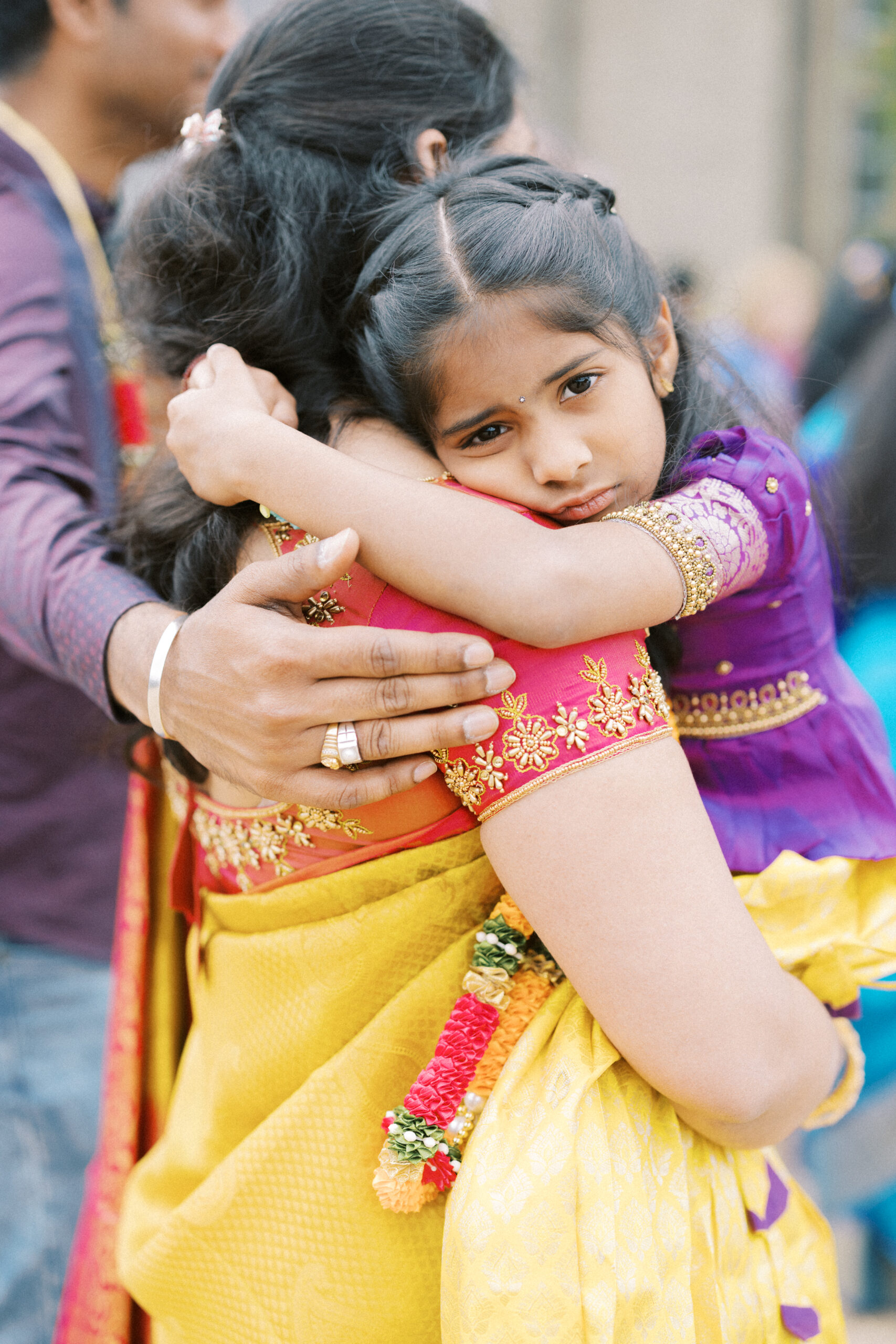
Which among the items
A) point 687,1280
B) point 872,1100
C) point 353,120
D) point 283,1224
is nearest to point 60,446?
Answer: point 353,120

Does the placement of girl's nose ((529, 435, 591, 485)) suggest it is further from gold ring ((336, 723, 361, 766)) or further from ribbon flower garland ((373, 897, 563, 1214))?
ribbon flower garland ((373, 897, 563, 1214))

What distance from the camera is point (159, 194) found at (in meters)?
1.39

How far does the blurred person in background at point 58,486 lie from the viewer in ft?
5.79

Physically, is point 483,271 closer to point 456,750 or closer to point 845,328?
point 456,750

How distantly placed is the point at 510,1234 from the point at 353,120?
1310 millimetres

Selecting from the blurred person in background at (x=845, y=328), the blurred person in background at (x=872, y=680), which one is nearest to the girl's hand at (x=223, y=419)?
the blurred person in background at (x=872, y=680)

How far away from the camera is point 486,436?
112cm

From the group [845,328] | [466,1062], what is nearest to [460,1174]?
[466,1062]

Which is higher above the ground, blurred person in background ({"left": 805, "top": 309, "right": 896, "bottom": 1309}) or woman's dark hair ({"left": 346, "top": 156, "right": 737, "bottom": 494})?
woman's dark hair ({"left": 346, "top": 156, "right": 737, "bottom": 494})

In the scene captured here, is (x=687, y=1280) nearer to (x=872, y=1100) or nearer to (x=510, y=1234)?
(x=510, y=1234)

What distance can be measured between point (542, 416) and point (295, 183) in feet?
1.62

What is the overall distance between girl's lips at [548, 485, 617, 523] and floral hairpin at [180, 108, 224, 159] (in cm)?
69

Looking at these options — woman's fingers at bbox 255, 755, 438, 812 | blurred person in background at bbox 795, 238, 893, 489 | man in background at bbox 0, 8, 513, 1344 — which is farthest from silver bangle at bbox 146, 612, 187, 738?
blurred person in background at bbox 795, 238, 893, 489

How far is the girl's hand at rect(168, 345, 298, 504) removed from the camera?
109 cm
